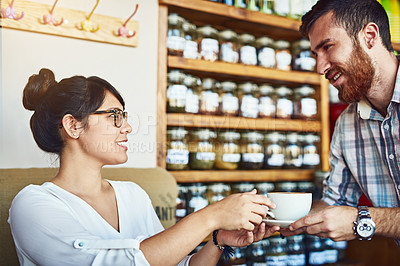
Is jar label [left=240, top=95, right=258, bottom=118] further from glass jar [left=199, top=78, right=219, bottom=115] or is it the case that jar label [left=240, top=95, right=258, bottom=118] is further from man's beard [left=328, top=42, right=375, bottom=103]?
man's beard [left=328, top=42, right=375, bottom=103]

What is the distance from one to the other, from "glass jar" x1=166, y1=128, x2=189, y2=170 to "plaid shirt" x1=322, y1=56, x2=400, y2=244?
0.53m

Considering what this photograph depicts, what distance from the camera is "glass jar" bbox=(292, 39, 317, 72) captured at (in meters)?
1.78

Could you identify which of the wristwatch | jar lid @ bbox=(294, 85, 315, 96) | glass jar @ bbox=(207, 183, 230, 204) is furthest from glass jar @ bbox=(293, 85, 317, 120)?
the wristwatch

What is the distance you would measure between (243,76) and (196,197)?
0.59 metres

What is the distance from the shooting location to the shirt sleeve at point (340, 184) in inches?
45.9

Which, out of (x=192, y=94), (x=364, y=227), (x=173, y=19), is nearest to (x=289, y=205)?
(x=364, y=227)

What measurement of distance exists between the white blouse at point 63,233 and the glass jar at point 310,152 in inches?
45.7

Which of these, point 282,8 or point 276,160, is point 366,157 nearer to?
point 276,160

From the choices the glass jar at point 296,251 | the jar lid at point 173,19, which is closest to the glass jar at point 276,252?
the glass jar at point 296,251

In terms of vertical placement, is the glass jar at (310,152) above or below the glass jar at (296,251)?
above

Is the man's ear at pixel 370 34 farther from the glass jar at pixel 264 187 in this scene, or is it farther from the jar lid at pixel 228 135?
the glass jar at pixel 264 187

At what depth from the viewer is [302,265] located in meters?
1.61

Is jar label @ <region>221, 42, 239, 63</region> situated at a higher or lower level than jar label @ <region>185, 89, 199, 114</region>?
higher

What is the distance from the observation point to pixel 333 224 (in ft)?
2.75
